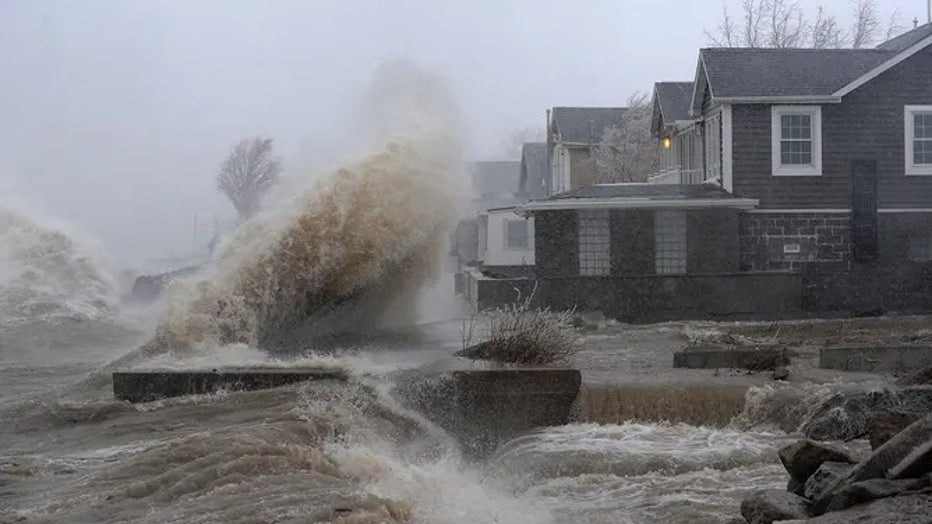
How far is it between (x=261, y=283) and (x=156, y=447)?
368 inches

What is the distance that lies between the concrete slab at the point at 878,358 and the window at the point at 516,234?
27986mm

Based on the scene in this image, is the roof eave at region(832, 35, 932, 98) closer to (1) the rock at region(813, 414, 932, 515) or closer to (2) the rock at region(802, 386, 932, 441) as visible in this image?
(2) the rock at region(802, 386, 932, 441)

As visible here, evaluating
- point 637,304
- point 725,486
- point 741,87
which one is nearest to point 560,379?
point 725,486

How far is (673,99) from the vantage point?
114ft

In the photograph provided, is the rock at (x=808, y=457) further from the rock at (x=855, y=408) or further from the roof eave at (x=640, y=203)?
the roof eave at (x=640, y=203)

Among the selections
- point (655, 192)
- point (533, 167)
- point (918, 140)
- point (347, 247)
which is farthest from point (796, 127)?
point (533, 167)

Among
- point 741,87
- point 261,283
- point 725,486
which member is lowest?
point 725,486

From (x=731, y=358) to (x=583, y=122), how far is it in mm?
35656

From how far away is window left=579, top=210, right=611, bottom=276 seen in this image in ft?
86.4

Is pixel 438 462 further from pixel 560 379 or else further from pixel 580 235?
pixel 580 235

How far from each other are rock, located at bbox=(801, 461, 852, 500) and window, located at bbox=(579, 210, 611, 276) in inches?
729

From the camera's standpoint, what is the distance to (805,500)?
292 inches

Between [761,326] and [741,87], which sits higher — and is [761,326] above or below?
below

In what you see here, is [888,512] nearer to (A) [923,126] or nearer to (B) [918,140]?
(B) [918,140]
